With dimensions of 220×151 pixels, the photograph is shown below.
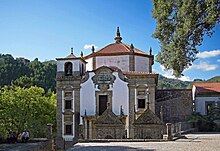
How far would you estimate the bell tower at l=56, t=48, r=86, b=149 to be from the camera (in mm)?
29484

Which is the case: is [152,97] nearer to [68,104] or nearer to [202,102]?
[202,102]

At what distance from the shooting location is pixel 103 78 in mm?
29516

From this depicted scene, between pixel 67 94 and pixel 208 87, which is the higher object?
pixel 208 87

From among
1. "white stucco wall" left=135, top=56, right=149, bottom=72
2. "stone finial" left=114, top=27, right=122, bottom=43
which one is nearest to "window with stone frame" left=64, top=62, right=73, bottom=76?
"white stucco wall" left=135, top=56, right=149, bottom=72

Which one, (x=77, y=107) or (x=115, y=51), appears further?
(x=115, y=51)

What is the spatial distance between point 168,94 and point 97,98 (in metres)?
7.98

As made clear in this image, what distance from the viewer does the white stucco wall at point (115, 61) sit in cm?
3128

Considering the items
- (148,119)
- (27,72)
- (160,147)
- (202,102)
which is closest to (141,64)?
(202,102)

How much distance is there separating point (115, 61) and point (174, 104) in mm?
7323

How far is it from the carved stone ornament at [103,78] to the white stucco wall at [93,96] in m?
0.35

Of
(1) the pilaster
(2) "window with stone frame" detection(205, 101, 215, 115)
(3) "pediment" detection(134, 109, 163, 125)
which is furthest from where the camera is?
(2) "window with stone frame" detection(205, 101, 215, 115)

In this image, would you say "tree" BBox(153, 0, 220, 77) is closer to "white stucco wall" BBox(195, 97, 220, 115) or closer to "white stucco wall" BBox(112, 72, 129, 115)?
"white stucco wall" BBox(112, 72, 129, 115)

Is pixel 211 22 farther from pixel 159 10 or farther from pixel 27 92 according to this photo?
pixel 27 92

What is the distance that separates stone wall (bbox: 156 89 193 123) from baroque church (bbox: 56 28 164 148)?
311cm
